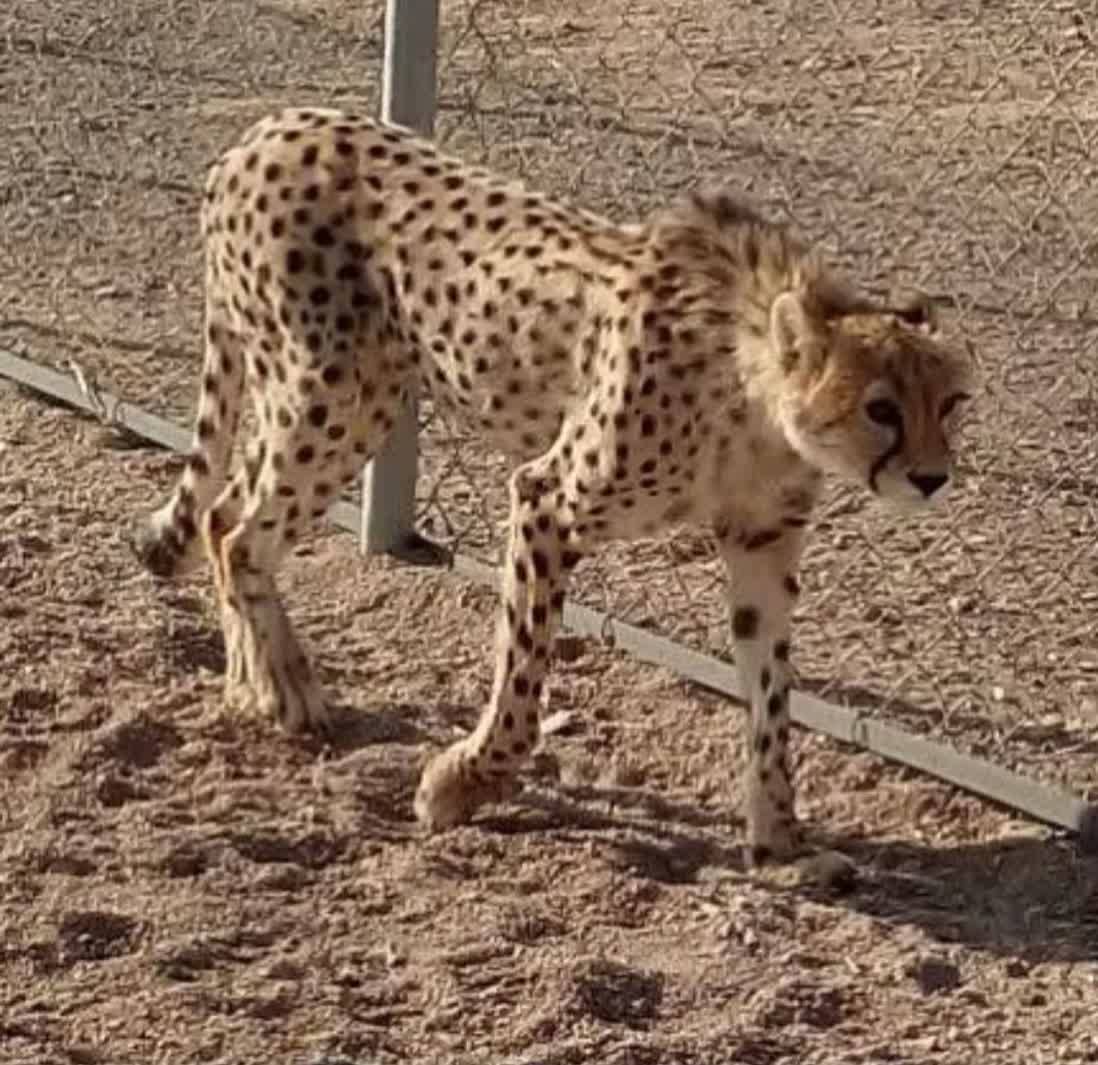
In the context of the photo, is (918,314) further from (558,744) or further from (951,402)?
(558,744)

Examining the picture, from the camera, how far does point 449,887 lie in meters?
4.59

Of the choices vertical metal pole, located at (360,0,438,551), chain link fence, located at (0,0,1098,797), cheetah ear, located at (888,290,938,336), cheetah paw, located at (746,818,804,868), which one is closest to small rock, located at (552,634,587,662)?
chain link fence, located at (0,0,1098,797)

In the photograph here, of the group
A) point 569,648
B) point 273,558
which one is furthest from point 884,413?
point 569,648

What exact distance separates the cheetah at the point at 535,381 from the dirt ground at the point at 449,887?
5.1 inches

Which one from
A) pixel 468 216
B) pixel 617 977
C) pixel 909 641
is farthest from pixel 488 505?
pixel 617 977

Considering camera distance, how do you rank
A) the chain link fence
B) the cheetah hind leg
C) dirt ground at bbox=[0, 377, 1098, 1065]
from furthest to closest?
the chain link fence < the cheetah hind leg < dirt ground at bbox=[0, 377, 1098, 1065]

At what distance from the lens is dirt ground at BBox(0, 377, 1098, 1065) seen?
13.9 feet

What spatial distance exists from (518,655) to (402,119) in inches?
49.5

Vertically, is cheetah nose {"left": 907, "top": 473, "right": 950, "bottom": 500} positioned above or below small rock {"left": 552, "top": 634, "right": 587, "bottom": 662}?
above

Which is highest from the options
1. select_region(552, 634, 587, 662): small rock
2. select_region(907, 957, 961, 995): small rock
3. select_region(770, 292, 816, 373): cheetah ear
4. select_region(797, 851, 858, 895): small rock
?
select_region(770, 292, 816, 373): cheetah ear

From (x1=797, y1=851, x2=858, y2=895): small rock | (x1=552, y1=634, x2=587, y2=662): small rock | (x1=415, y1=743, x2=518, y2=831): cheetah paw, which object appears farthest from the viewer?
(x1=552, y1=634, x2=587, y2=662): small rock

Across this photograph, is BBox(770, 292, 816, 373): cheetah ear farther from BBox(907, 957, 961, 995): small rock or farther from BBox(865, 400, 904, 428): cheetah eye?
BBox(907, 957, 961, 995): small rock

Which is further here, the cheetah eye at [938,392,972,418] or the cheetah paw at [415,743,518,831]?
the cheetah paw at [415,743,518,831]

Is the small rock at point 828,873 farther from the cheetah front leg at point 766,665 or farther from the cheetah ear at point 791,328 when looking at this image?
the cheetah ear at point 791,328
